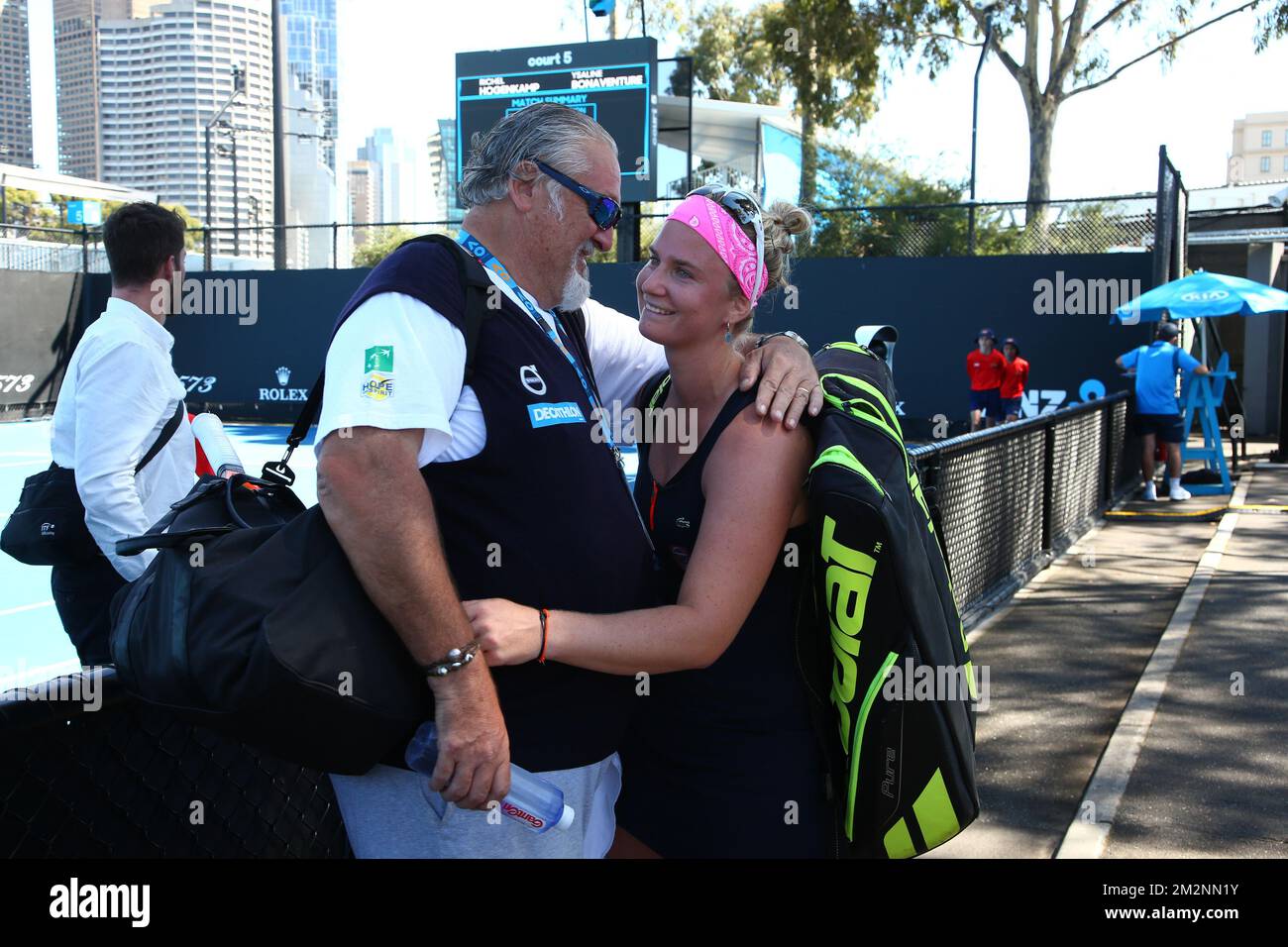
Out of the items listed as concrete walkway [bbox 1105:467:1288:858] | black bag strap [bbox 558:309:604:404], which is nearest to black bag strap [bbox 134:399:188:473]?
black bag strap [bbox 558:309:604:404]

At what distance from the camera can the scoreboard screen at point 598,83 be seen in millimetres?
20078

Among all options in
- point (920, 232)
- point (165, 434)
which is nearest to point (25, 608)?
point (165, 434)

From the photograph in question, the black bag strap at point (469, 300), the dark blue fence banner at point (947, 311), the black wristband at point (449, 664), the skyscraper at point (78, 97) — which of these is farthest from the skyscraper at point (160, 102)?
the black wristband at point (449, 664)

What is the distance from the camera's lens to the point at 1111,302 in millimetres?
19234

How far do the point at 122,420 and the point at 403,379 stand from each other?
83.0 inches

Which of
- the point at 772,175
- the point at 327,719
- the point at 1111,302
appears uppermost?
the point at 772,175

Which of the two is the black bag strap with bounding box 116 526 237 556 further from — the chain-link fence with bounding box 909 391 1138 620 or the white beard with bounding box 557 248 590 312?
the chain-link fence with bounding box 909 391 1138 620

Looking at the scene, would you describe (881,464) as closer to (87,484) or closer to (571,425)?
(571,425)

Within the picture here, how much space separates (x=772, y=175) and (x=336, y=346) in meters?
31.3

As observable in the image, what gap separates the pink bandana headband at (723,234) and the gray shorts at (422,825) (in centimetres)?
105

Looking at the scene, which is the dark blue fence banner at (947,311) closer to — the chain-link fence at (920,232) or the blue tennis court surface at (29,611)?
the chain-link fence at (920,232)

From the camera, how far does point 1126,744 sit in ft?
16.9

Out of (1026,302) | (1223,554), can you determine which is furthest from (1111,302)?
(1223,554)

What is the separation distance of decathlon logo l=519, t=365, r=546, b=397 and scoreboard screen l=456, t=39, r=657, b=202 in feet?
59.8
